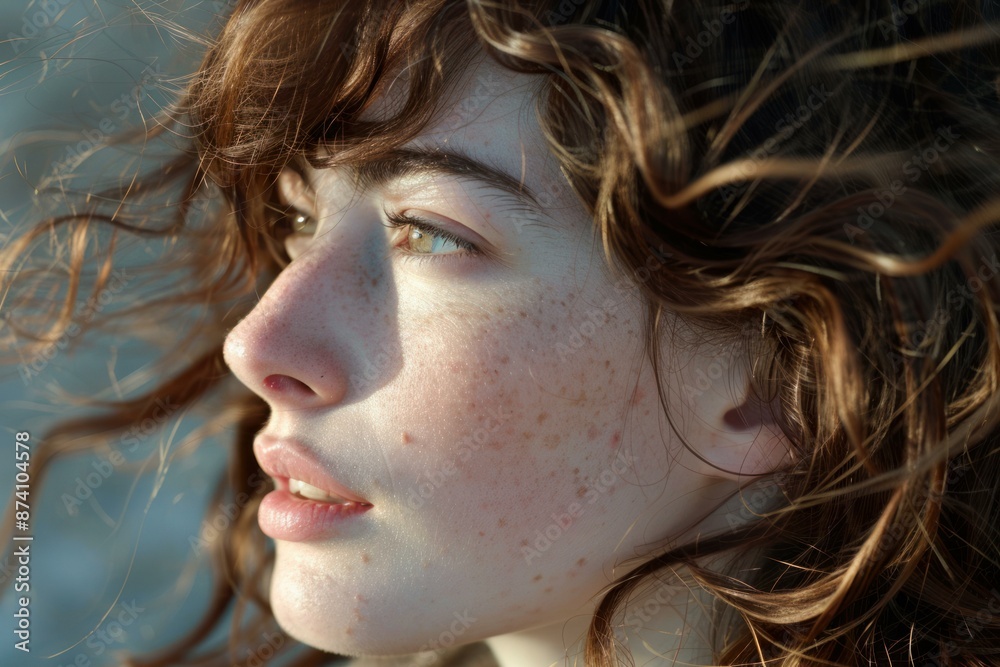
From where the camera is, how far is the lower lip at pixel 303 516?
1.20 meters

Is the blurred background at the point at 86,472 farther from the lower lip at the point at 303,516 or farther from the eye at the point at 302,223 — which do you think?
the lower lip at the point at 303,516

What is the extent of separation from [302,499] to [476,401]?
309mm

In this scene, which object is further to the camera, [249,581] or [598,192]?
[249,581]

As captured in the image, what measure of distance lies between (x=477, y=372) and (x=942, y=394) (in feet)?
1.82

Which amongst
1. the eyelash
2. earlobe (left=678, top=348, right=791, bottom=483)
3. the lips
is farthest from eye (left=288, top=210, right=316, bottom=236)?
earlobe (left=678, top=348, right=791, bottom=483)

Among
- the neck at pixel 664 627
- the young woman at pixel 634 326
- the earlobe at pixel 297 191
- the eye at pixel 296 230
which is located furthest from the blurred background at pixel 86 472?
the neck at pixel 664 627

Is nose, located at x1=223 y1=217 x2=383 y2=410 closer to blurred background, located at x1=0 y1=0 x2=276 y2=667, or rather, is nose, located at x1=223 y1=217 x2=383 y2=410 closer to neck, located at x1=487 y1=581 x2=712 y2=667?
neck, located at x1=487 y1=581 x2=712 y2=667

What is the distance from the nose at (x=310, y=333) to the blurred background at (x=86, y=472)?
0.77m

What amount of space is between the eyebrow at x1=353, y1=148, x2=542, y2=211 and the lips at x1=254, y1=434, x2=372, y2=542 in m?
0.37

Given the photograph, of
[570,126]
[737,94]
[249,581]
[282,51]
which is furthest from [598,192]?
[249,581]

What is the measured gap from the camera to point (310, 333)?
46.3 inches

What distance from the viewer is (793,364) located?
3.84ft

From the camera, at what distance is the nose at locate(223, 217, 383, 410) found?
3.81 ft

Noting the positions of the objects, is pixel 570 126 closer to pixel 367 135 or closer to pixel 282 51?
pixel 367 135
